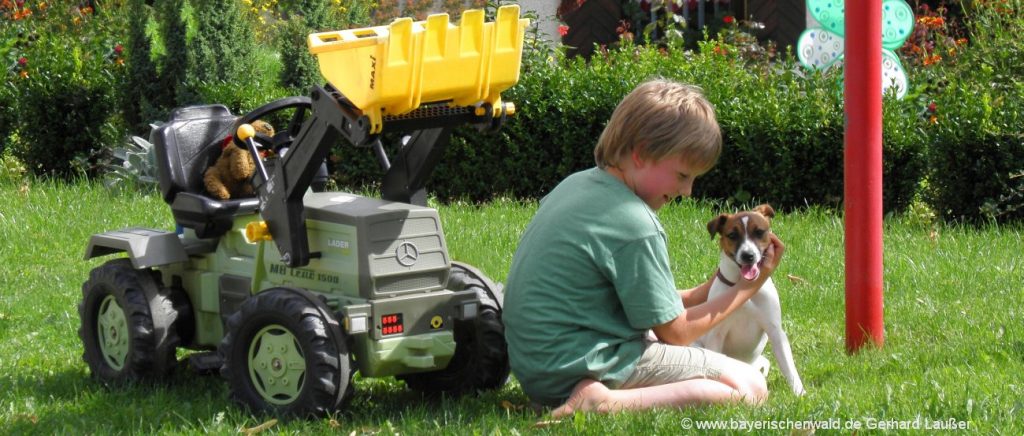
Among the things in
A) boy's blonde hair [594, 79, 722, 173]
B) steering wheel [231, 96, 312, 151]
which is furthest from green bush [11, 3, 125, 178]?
boy's blonde hair [594, 79, 722, 173]

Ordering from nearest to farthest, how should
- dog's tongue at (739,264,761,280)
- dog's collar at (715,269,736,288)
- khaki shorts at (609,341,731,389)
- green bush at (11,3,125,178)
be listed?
khaki shorts at (609,341,731,389) → dog's tongue at (739,264,761,280) → dog's collar at (715,269,736,288) → green bush at (11,3,125,178)

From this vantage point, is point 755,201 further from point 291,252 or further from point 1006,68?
point 291,252

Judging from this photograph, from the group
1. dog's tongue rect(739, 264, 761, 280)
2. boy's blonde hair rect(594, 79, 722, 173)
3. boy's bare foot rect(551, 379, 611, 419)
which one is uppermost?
boy's blonde hair rect(594, 79, 722, 173)

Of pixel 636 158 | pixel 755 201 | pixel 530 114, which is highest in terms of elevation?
pixel 636 158

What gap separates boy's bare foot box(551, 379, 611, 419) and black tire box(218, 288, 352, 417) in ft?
2.30

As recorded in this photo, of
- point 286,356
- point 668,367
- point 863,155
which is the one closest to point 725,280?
point 668,367

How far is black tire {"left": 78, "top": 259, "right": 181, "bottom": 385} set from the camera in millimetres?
4844

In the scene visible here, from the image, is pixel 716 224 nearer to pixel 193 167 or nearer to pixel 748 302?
pixel 748 302

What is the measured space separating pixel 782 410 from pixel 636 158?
91cm

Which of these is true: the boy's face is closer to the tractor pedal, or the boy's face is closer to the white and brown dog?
the white and brown dog

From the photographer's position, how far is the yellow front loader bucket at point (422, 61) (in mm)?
3957

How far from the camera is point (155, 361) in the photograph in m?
4.86

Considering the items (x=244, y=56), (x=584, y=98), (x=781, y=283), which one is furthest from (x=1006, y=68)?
(x=244, y=56)

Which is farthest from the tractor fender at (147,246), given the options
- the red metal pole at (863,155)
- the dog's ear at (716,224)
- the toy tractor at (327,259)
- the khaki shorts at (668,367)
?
the red metal pole at (863,155)
